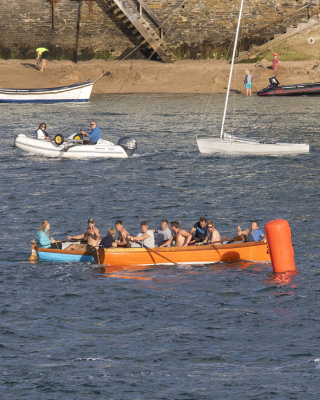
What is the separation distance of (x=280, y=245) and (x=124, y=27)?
45.6 m

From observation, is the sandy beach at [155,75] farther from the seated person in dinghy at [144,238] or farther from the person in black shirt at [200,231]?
the seated person in dinghy at [144,238]

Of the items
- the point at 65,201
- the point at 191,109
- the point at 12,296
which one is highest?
the point at 191,109

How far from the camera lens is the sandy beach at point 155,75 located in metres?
68.4

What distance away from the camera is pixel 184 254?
96.9 ft

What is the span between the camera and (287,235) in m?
28.5

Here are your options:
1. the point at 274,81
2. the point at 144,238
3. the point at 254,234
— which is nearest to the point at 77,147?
the point at 144,238

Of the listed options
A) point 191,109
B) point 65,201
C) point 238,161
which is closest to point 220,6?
point 191,109

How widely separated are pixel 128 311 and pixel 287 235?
5655 mm

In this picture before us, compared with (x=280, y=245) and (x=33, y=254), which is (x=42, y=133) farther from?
(x=280, y=245)

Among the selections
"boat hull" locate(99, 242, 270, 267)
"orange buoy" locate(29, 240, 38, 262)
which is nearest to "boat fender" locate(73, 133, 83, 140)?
"orange buoy" locate(29, 240, 38, 262)

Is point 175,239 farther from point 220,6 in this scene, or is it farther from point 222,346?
point 220,6

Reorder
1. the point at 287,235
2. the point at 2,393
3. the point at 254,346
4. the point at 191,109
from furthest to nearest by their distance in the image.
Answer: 1. the point at 191,109
2. the point at 287,235
3. the point at 254,346
4. the point at 2,393

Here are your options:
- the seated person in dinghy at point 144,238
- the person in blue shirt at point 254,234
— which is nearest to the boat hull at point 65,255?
the seated person in dinghy at point 144,238

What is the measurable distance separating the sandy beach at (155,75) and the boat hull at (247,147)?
19758 millimetres
